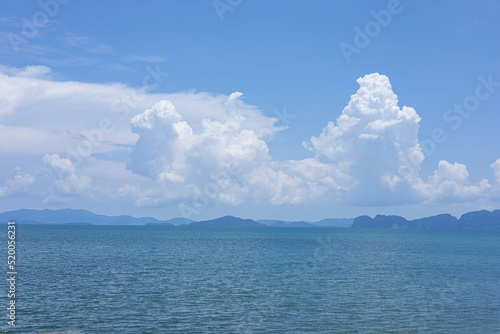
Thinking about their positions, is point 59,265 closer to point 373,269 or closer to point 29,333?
point 29,333

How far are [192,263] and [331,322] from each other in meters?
56.3

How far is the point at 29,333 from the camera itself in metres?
37.9

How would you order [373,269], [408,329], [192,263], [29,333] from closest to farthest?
[29,333] → [408,329] → [373,269] → [192,263]

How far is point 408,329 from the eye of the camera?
1633 inches

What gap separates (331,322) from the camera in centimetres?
4369

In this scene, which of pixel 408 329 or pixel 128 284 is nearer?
pixel 408 329

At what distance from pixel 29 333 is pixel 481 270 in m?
82.7

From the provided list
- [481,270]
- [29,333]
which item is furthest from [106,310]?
[481,270]

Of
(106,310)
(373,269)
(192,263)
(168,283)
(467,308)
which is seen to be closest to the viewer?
(106,310)

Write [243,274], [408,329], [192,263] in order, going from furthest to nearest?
[192,263] → [243,274] → [408,329]

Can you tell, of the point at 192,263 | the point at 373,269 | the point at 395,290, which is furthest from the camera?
the point at 192,263

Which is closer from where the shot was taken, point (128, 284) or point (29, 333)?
point (29, 333)

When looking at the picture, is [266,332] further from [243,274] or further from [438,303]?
[243,274]

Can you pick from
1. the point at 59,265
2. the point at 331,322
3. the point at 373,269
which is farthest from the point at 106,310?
the point at 373,269
